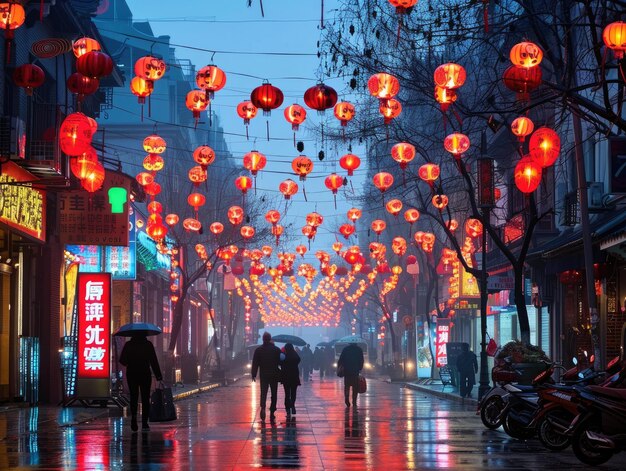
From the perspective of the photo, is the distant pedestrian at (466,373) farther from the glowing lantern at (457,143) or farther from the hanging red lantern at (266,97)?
the hanging red lantern at (266,97)

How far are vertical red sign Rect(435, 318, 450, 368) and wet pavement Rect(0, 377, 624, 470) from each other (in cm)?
1832

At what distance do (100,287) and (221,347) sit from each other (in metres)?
59.9

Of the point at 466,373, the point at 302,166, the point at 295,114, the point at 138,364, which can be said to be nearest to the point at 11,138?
the point at 138,364

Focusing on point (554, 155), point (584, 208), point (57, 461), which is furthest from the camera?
point (584, 208)

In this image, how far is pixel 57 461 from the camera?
14.7m

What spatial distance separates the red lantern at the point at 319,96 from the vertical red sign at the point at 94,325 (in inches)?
258

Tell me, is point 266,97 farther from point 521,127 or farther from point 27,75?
point 521,127

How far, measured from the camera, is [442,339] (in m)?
46.4

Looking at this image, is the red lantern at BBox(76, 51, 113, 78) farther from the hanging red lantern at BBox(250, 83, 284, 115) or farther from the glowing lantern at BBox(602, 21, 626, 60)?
the glowing lantern at BBox(602, 21, 626, 60)

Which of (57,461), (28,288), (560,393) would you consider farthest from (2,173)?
(560,393)

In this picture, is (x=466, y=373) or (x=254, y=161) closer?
(x=254, y=161)

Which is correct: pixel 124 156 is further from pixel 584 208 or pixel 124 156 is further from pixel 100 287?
pixel 584 208

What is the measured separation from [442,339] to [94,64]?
93.9 ft

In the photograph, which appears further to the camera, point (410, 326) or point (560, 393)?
point (410, 326)
